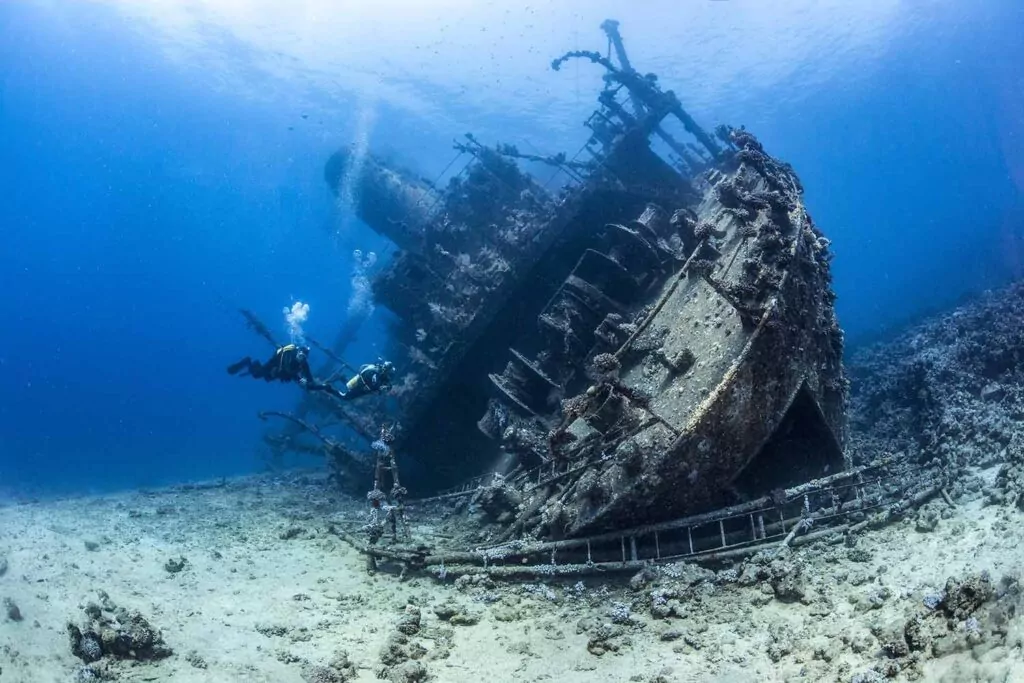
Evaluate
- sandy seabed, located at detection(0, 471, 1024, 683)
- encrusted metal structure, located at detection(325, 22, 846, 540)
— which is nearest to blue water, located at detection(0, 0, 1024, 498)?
encrusted metal structure, located at detection(325, 22, 846, 540)

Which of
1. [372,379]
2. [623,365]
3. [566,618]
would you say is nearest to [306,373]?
[372,379]

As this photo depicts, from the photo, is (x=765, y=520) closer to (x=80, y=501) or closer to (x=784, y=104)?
(x=80, y=501)

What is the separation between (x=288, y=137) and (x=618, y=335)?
76.9m

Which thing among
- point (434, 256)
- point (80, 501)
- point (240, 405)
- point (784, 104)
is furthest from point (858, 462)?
point (240, 405)

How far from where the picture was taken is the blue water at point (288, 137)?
4931cm

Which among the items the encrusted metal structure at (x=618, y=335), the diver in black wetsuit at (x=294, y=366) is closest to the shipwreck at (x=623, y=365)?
the encrusted metal structure at (x=618, y=335)

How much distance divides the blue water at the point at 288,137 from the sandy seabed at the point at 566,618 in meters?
26.1

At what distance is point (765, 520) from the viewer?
24.2ft

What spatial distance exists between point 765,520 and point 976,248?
59290 millimetres

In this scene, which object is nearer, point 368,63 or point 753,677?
point 753,677

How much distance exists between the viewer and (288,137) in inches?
2923

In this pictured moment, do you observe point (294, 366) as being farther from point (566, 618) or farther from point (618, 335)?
point (566, 618)

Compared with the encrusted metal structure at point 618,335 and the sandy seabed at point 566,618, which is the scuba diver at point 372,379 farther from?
the sandy seabed at point 566,618

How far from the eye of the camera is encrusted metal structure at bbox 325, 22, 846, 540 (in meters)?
7.11
